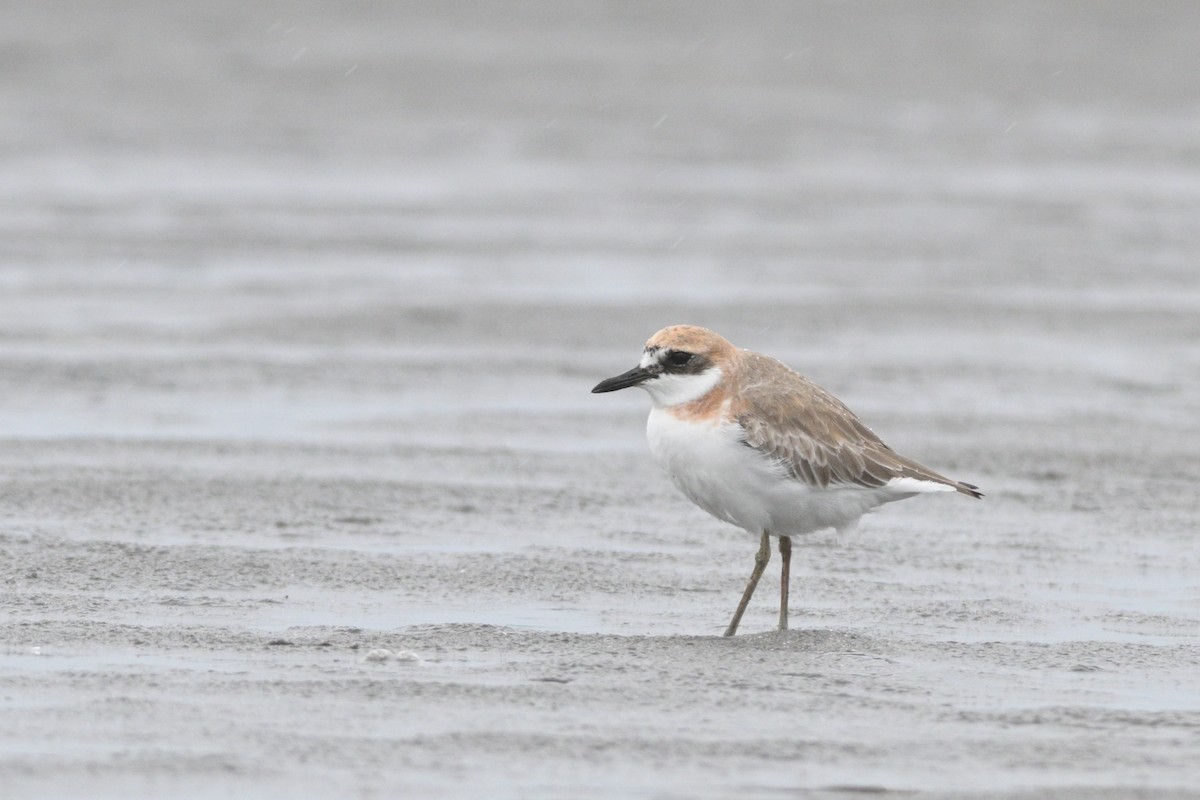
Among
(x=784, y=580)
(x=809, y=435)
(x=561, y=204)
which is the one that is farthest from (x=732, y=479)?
(x=561, y=204)

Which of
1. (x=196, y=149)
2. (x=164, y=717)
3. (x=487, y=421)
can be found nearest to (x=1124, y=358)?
(x=487, y=421)

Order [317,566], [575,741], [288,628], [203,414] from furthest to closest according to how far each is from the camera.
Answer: [203,414], [317,566], [288,628], [575,741]

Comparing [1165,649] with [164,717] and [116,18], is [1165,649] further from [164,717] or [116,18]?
[116,18]

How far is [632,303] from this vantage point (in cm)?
1362

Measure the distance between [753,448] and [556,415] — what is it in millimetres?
3916

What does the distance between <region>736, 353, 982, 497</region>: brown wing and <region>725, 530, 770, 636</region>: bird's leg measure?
0.30m

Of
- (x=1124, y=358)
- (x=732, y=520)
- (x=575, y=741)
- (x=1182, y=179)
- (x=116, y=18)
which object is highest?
(x=116, y=18)

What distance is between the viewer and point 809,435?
6980mm

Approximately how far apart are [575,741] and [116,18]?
21672mm

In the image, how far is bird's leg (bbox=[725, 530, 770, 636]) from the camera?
6848mm

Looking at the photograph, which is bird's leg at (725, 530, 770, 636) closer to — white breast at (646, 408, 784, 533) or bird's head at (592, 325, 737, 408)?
white breast at (646, 408, 784, 533)

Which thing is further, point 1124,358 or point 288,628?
point 1124,358

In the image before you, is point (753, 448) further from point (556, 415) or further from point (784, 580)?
point (556, 415)

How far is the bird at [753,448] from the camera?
6828 mm
